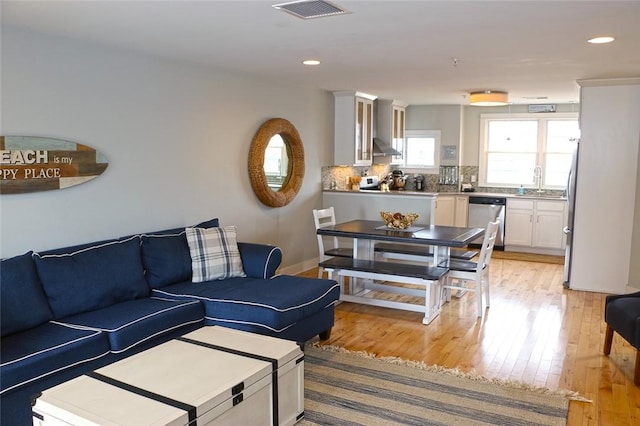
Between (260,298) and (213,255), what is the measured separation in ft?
2.63

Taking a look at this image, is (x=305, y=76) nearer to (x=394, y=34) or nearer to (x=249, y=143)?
(x=249, y=143)

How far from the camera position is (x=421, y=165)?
889cm

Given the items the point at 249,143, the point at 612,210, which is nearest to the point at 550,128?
the point at 612,210

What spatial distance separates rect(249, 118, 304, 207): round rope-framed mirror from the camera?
5.58 metres

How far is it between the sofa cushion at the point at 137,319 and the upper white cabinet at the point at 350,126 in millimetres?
3886

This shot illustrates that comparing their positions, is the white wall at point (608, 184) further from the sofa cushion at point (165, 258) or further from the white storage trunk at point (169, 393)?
the white storage trunk at point (169, 393)

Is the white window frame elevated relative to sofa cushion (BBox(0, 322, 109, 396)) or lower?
elevated

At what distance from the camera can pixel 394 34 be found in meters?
3.48

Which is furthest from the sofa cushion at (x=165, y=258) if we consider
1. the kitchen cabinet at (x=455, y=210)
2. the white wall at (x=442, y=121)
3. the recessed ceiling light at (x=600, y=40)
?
the white wall at (x=442, y=121)

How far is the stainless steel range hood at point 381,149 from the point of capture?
7.80 m

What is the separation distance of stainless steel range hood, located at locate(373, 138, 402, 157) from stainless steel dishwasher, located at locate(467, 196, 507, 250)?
1496mm

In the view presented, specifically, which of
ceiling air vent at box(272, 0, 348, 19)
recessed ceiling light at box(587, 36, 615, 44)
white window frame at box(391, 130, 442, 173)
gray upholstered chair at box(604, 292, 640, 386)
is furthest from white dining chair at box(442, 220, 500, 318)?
white window frame at box(391, 130, 442, 173)

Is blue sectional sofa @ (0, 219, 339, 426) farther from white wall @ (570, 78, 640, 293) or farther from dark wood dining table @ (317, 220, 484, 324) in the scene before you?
white wall @ (570, 78, 640, 293)

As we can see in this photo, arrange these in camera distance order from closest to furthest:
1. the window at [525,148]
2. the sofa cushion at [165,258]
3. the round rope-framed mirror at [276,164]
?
1. the sofa cushion at [165,258]
2. the round rope-framed mirror at [276,164]
3. the window at [525,148]
